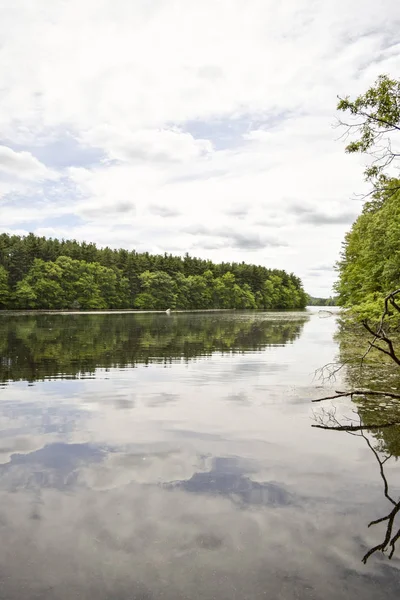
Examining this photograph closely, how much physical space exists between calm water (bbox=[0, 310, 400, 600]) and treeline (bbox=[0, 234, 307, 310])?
106 meters

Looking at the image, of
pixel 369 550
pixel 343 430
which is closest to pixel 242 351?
pixel 343 430

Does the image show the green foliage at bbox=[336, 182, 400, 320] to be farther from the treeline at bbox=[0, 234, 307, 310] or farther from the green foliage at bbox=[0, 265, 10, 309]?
the treeline at bbox=[0, 234, 307, 310]

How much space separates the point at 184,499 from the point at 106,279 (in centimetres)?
13437

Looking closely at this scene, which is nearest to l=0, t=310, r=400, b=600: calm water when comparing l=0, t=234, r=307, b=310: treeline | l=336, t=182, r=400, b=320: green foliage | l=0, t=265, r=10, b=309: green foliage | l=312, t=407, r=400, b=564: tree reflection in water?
l=312, t=407, r=400, b=564: tree reflection in water

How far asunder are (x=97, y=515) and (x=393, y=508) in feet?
16.2

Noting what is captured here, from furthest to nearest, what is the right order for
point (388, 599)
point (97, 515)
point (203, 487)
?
1. point (203, 487)
2. point (97, 515)
3. point (388, 599)

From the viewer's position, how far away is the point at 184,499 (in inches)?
316

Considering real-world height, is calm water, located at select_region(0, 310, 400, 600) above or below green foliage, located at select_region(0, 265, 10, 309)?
below

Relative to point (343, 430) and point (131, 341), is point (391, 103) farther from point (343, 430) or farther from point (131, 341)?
point (131, 341)

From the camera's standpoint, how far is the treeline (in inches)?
4616

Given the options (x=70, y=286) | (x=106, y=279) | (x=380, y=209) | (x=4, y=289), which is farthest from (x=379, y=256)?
(x=106, y=279)

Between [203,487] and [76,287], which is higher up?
[76,287]

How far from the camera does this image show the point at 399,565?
6078mm

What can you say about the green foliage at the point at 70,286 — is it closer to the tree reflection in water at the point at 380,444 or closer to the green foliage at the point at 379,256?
the green foliage at the point at 379,256
